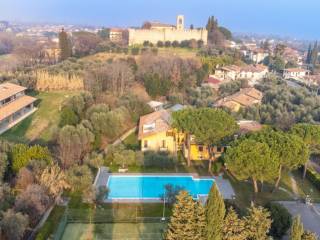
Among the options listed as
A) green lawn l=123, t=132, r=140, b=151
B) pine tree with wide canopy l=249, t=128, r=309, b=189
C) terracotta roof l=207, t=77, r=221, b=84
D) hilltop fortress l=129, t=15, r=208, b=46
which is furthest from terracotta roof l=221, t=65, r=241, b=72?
pine tree with wide canopy l=249, t=128, r=309, b=189

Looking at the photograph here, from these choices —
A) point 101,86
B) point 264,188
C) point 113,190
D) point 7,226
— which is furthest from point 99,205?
point 101,86

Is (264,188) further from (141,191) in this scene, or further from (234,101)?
(234,101)

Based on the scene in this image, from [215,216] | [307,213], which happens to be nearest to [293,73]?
[307,213]

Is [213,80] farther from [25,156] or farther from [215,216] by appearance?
[215,216]

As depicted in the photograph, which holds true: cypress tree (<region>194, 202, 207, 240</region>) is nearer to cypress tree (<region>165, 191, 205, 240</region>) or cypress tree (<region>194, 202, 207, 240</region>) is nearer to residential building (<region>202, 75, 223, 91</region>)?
cypress tree (<region>165, 191, 205, 240</region>)

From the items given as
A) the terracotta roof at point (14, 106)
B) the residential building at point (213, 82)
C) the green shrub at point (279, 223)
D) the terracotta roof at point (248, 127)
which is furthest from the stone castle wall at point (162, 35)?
the green shrub at point (279, 223)
